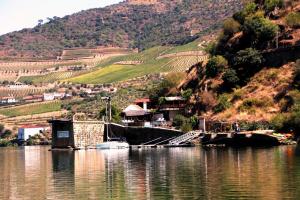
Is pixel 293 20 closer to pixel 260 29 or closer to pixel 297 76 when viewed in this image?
pixel 260 29

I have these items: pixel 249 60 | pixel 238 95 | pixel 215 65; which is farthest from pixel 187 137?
pixel 215 65

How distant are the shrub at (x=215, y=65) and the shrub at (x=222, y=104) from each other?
8.72 m

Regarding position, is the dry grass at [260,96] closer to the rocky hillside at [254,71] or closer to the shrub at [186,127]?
the rocky hillside at [254,71]

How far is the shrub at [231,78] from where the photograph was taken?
129 meters

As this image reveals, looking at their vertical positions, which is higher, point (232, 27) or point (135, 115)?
point (232, 27)

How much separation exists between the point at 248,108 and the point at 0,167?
157 feet

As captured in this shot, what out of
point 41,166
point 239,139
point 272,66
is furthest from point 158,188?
point 272,66

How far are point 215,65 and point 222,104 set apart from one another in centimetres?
1132

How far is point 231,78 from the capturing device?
12900cm

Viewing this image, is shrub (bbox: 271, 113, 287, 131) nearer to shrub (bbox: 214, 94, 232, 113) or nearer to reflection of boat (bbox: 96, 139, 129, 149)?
shrub (bbox: 214, 94, 232, 113)

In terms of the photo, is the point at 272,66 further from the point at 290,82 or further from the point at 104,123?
the point at 104,123

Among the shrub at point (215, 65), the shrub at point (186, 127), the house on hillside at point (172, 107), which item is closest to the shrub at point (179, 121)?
the shrub at point (186, 127)

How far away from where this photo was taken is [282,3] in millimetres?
139500

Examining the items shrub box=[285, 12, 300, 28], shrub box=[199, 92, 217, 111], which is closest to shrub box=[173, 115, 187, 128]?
shrub box=[199, 92, 217, 111]
